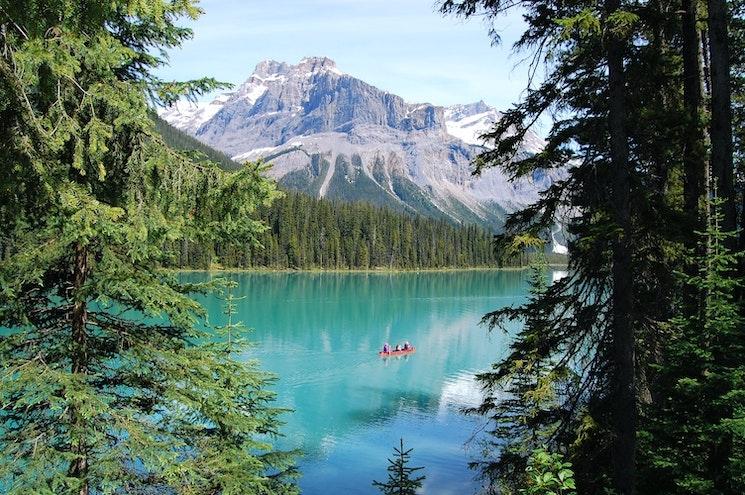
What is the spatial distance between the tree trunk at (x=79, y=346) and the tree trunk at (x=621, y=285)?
6.18 m

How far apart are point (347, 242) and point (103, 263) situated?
121367 mm

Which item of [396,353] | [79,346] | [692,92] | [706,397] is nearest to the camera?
[79,346]

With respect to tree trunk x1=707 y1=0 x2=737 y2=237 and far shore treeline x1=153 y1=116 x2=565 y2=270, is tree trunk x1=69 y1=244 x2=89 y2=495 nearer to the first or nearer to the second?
tree trunk x1=707 y1=0 x2=737 y2=237

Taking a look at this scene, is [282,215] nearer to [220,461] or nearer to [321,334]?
[321,334]

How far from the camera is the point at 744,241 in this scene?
27.8 feet

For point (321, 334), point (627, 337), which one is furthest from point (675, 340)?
point (321, 334)

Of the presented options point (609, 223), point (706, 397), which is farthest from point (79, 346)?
point (706, 397)

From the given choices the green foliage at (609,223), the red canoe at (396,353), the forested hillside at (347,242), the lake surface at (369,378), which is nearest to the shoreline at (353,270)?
the forested hillside at (347,242)

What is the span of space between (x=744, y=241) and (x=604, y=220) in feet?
11.1

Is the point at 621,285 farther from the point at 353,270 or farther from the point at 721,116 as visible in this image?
the point at 353,270

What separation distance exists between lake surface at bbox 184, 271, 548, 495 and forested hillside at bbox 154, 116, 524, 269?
123 ft

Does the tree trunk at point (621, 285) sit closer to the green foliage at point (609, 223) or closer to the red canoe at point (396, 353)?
the green foliage at point (609, 223)

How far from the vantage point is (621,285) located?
22.4 feet

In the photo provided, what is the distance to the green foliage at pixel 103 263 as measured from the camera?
15.4 feet
